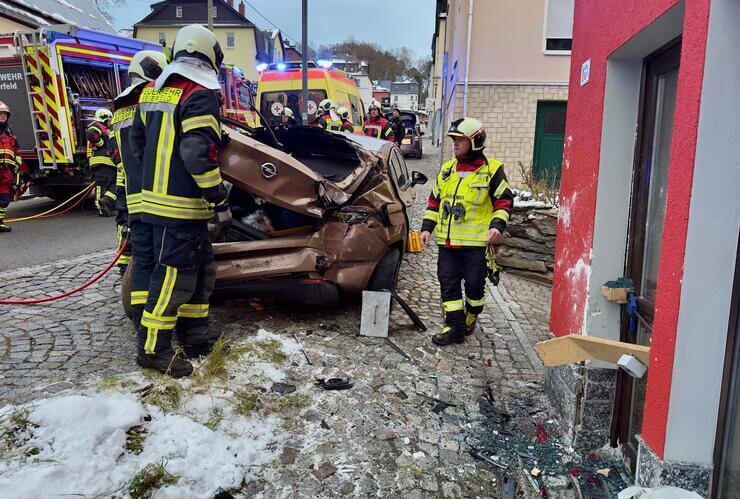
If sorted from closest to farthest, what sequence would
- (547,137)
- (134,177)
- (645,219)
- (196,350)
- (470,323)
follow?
(645,219) → (134,177) → (196,350) → (470,323) → (547,137)

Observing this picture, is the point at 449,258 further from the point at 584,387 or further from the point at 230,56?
the point at 230,56

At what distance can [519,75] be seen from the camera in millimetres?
13688

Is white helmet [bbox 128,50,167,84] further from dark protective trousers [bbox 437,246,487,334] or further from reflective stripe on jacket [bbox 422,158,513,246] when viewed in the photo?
dark protective trousers [bbox 437,246,487,334]

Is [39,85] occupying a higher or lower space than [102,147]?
higher

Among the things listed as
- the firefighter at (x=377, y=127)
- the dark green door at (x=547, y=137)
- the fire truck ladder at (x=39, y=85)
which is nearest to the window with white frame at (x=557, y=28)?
the dark green door at (x=547, y=137)

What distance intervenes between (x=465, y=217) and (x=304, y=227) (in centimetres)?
135

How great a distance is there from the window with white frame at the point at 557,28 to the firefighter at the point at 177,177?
1212 cm

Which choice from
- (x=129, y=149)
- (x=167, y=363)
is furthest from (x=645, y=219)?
(x=129, y=149)

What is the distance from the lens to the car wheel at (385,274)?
4754mm

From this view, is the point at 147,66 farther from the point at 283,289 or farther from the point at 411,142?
the point at 411,142

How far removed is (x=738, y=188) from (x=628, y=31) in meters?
1.09

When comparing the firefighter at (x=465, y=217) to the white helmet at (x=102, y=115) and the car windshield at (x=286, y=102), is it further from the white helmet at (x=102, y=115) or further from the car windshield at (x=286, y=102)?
the car windshield at (x=286, y=102)

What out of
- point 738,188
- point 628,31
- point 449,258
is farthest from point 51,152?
point 738,188

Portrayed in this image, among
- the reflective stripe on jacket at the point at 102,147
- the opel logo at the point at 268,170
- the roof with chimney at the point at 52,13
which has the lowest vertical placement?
the opel logo at the point at 268,170
